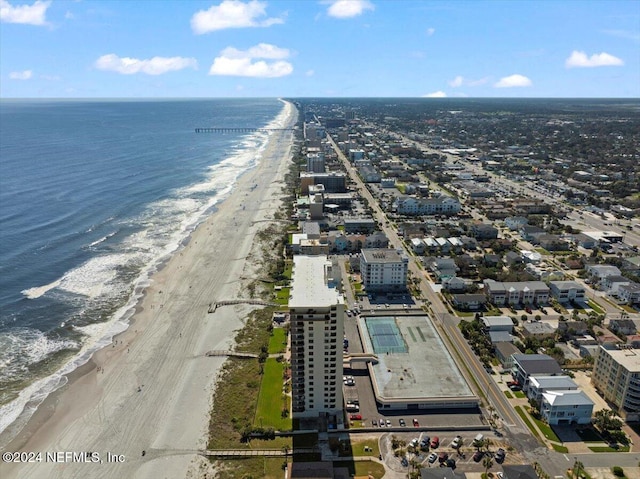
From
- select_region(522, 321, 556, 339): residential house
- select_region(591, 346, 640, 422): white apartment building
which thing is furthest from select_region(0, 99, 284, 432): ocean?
select_region(591, 346, 640, 422): white apartment building

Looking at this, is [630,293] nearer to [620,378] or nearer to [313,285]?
[620,378]

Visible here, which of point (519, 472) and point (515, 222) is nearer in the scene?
point (519, 472)

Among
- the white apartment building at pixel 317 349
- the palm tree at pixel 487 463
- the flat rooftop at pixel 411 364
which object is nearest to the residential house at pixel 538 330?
the flat rooftop at pixel 411 364

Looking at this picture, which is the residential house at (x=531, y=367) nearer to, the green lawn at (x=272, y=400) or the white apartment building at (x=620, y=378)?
the white apartment building at (x=620, y=378)

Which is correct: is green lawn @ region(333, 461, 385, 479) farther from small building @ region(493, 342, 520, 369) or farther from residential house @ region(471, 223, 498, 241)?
residential house @ region(471, 223, 498, 241)

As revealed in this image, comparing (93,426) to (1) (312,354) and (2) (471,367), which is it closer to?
(1) (312,354)

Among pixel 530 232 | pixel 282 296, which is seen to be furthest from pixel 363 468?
pixel 530 232
